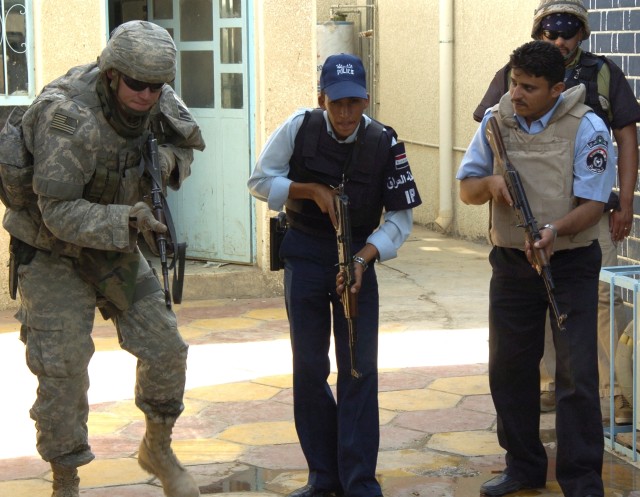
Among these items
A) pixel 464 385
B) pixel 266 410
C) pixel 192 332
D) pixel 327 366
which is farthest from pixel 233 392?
pixel 327 366

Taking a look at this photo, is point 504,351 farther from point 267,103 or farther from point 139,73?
point 267,103

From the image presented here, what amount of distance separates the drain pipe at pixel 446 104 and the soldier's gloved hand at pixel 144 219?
830 cm

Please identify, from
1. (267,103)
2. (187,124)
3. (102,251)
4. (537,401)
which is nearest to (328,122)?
(187,124)

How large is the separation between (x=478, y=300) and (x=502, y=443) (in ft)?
13.6

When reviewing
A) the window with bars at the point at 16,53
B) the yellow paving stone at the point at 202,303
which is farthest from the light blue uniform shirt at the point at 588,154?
the window with bars at the point at 16,53

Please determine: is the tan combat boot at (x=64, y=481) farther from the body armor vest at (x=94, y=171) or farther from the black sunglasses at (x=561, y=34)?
the black sunglasses at (x=561, y=34)

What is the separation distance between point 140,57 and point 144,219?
1.87ft

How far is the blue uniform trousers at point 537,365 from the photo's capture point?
4.51 m

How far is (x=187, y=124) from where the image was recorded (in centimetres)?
459

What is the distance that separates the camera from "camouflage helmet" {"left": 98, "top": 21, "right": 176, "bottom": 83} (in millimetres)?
4121

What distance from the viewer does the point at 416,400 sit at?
621 centimetres

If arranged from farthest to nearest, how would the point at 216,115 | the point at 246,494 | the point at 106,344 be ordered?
1. the point at 216,115
2. the point at 106,344
3. the point at 246,494

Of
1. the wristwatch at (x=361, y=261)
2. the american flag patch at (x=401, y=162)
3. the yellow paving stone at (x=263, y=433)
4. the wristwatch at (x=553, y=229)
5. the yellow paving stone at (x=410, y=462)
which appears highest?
the american flag patch at (x=401, y=162)

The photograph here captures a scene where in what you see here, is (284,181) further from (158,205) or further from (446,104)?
(446,104)
